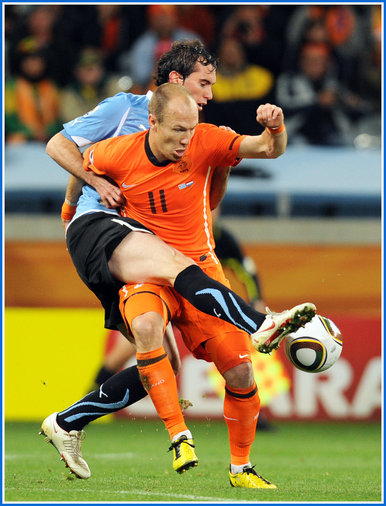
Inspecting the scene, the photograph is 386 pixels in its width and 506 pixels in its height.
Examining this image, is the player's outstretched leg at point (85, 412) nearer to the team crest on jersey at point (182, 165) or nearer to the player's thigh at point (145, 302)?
the player's thigh at point (145, 302)

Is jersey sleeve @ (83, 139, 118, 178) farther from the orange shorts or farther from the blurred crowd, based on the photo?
the blurred crowd

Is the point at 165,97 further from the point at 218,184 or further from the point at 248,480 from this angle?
the point at 248,480

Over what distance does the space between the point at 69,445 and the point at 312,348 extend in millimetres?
1637

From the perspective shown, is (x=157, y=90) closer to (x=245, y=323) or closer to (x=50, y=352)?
(x=245, y=323)

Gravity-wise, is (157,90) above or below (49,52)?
below

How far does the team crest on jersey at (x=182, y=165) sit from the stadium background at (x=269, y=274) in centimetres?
444

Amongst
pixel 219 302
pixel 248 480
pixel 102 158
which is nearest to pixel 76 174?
pixel 102 158

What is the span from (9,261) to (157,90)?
5.54 m

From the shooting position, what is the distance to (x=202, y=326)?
5.41 metres

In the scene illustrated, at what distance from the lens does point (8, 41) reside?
11.8 meters

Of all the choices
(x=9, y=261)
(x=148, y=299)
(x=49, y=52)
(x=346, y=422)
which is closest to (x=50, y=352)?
(x=9, y=261)

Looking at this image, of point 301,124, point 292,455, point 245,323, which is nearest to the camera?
point 245,323

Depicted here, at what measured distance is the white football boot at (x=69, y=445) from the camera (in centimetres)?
566

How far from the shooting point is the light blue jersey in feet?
18.9
